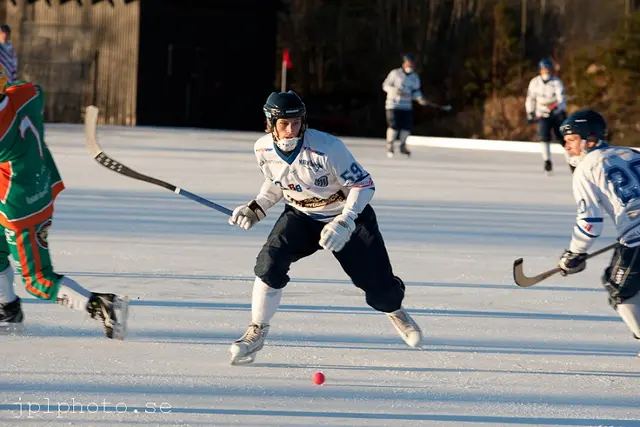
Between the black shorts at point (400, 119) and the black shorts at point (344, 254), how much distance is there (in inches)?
542

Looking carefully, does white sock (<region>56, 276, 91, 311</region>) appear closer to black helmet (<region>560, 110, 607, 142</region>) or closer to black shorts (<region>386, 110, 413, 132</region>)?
black helmet (<region>560, 110, 607, 142</region>)

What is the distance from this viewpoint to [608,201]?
491 cm

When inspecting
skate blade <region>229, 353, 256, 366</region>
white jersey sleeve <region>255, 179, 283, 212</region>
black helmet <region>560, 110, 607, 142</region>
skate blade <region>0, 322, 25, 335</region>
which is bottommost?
skate blade <region>0, 322, 25, 335</region>

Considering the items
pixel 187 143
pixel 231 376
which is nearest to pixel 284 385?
pixel 231 376

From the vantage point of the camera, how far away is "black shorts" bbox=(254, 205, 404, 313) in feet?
16.0

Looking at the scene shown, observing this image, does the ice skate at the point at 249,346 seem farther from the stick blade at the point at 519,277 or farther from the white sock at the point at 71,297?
the stick blade at the point at 519,277

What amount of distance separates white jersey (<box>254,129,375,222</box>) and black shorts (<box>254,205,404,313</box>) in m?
0.08

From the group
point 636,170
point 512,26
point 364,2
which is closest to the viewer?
point 636,170

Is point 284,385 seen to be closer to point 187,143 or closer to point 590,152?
point 590,152

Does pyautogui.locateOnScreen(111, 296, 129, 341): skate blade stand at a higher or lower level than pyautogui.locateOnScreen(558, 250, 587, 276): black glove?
lower

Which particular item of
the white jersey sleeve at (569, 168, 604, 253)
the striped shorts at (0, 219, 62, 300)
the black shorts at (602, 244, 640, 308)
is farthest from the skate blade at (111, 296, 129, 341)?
the black shorts at (602, 244, 640, 308)

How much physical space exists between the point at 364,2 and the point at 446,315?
106 feet

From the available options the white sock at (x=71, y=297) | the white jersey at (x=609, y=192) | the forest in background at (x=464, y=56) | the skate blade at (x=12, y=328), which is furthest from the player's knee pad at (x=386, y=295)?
the forest in background at (x=464, y=56)

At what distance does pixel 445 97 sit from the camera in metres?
35.4
